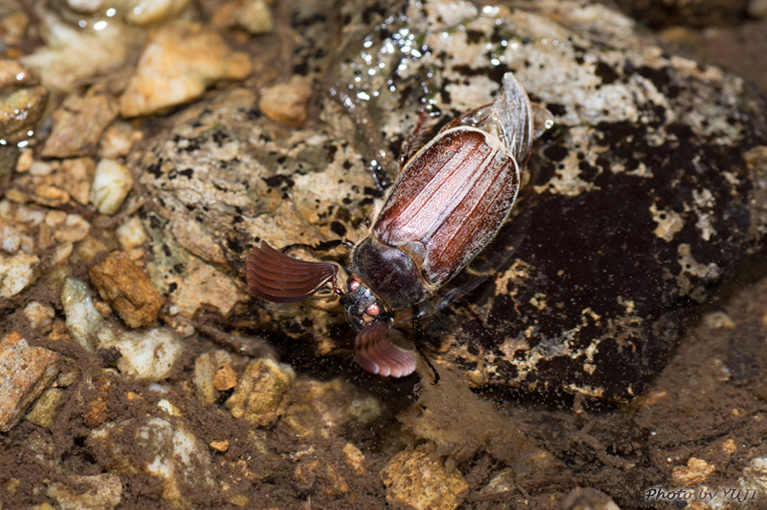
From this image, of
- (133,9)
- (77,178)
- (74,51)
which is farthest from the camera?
(133,9)

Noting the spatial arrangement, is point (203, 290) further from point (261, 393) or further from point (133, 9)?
point (133, 9)

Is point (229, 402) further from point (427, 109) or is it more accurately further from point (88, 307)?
point (427, 109)

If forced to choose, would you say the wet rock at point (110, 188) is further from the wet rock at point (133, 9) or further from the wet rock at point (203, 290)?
the wet rock at point (133, 9)

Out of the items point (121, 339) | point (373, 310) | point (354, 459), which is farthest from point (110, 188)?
point (354, 459)

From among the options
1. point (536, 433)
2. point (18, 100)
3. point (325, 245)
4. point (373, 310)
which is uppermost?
point (18, 100)

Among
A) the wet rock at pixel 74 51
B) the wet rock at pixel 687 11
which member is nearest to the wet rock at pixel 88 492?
the wet rock at pixel 74 51

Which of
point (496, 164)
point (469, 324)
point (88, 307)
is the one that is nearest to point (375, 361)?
point (469, 324)

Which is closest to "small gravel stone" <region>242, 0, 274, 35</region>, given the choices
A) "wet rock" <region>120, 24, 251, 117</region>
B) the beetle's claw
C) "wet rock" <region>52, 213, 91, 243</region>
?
"wet rock" <region>120, 24, 251, 117</region>

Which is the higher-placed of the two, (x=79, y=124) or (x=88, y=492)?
(x=79, y=124)
